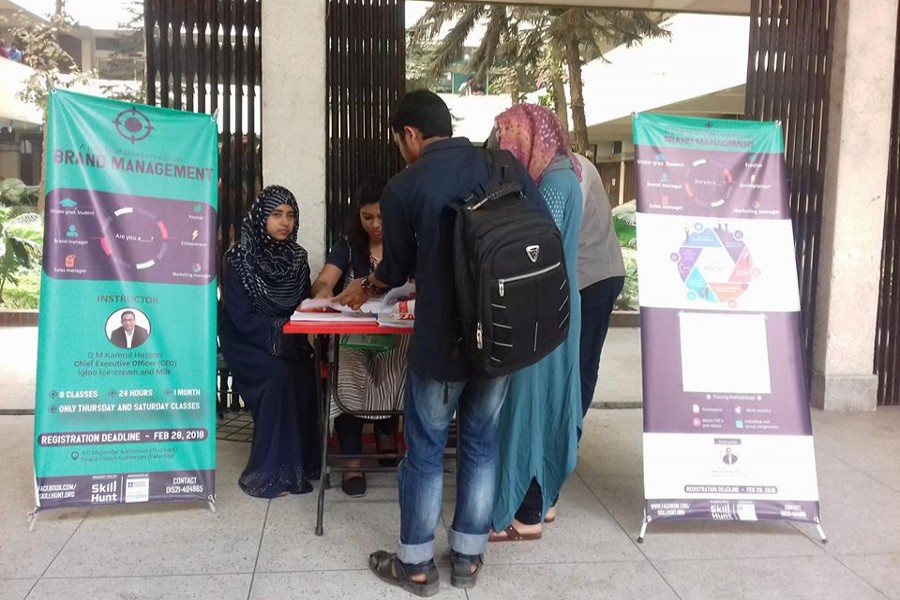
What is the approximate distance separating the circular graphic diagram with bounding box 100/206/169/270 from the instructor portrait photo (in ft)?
0.66

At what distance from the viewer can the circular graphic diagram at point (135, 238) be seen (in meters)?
3.13

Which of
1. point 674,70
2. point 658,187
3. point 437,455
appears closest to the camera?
point 437,455

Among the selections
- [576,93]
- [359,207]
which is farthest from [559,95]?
[359,207]

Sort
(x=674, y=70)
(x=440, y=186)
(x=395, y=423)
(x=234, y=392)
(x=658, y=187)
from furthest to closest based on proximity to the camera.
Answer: (x=674, y=70) → (x=234, y=392) → (x=395, y=423) → (x=658, y=187) → (x=440, y=186)

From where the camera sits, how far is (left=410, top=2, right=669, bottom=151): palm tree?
11.4 meters

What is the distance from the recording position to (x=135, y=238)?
317cm

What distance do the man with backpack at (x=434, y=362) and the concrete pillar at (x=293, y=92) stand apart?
1959 mm

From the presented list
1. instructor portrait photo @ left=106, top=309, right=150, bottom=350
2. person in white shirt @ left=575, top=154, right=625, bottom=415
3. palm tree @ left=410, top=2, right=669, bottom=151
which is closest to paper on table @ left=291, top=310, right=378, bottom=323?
instructor portrait photo @ left=106, top=309, right=150, bottom=350

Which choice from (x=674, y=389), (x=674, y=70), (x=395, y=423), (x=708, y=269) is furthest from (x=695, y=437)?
(x=674, y=70)

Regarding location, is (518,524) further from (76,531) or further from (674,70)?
(674,70)

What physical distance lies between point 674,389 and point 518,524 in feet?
2.78

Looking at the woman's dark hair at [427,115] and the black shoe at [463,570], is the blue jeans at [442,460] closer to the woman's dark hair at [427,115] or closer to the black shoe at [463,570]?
the black shoe at [463,570]

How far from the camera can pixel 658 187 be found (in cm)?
311

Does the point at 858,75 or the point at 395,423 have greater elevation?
the point at 858,75
